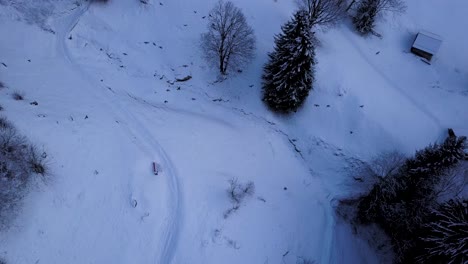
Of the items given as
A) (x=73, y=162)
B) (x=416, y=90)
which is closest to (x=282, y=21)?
(x=416, y=90)

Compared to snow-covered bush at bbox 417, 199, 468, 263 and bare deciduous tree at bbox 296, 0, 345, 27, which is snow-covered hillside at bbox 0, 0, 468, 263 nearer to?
bare deciduous tree at bbox 296, 0, 345, 27

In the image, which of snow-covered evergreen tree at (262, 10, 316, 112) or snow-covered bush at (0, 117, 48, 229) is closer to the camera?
snow-covered bush at (0, 117, 48, 229)

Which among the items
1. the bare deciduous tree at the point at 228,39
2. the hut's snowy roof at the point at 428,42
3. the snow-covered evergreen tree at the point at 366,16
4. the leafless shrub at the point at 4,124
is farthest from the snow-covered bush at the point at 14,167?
the hut's snowy roof at the point at 428,42

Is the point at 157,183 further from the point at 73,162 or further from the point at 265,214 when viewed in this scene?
the point at 265,214

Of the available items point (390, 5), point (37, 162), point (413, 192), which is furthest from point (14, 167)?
point (390, 5)

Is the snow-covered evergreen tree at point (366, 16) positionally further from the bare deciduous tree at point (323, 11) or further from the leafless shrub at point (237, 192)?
the leafless shrub at point (237, 192)

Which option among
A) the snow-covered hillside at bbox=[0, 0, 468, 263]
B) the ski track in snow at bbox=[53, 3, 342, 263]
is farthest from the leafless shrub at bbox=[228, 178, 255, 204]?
the ski track in snow at bbox=[53, 3, 342, 263]

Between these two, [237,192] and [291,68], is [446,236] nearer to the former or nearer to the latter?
[237,192]
